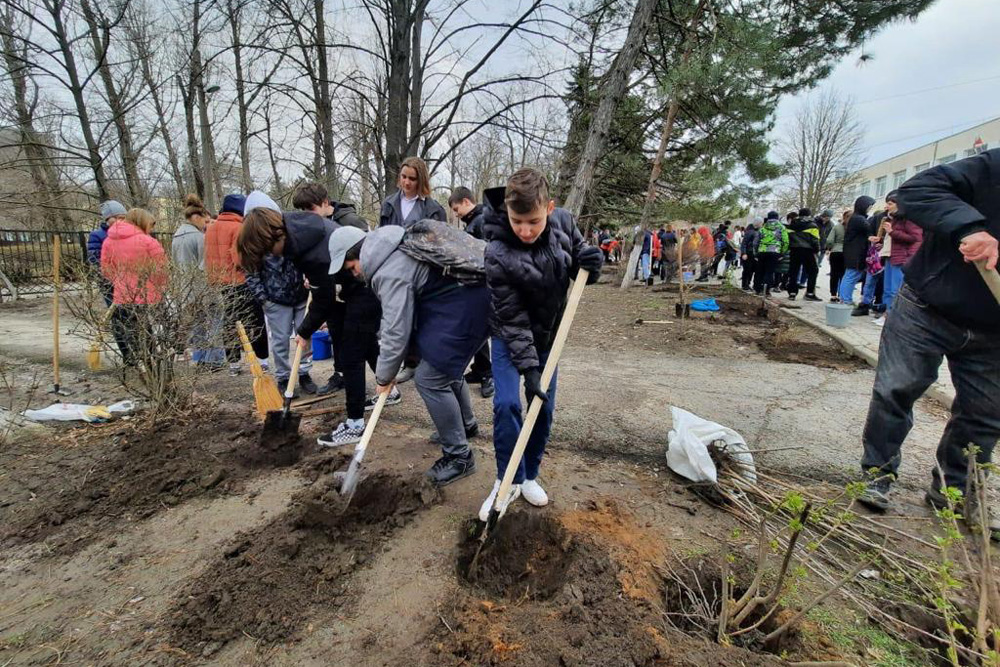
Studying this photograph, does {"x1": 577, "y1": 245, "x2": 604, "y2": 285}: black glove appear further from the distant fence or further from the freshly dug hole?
the distant fence

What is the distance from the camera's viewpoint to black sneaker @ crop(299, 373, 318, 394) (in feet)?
14.5

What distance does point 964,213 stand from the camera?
2014 millimetres

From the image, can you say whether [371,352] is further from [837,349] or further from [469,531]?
[837,349]

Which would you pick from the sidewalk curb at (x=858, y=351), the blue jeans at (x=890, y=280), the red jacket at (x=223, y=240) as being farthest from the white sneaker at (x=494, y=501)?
the blue jeans at (x=890, y=280)

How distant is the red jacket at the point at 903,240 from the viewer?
5.47 meters

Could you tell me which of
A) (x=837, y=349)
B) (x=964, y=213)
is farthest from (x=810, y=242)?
(x=964, y=213)

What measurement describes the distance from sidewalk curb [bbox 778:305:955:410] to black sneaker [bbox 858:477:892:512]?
122cm

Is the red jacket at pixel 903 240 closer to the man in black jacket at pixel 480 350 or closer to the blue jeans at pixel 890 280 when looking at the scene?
the blue jeans at pixel 890 280

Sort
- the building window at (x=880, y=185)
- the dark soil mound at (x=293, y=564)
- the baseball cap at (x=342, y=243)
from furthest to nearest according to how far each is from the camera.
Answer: the building window at (x=880, y=185)
the baseball cap at (x=342, y=243)
the dark soil mound at (x=293, y=564)

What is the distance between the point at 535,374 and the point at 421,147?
5475 millimetres

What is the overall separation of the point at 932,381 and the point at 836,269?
337 inches


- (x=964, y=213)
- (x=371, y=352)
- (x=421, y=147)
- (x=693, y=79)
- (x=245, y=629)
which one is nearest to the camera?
(x=245, y=629)

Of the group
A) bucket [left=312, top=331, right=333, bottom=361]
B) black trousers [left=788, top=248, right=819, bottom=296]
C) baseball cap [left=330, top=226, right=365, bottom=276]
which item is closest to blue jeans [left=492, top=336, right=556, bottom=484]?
baseball cap [left=330, top=226, right=365, bottom=276]

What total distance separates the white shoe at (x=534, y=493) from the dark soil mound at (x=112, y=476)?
5.83 ft
